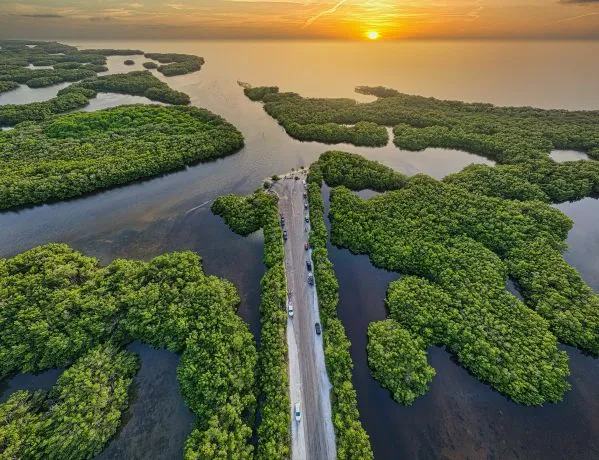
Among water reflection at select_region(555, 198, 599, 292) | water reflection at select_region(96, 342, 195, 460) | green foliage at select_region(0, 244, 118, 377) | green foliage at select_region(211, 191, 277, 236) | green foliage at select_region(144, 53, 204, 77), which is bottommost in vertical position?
water reflection at select_region(96, 342, 195, 460)

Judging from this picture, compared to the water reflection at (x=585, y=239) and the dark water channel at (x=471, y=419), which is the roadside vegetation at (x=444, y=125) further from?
the dark water channel at (x=471, y=419)

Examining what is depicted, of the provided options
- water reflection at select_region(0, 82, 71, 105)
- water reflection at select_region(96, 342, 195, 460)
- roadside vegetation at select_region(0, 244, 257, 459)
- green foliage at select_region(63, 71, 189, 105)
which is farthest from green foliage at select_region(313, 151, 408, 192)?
water reflection at select_region(0, 82, 71, 105)

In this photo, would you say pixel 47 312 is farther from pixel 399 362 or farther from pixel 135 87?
pixel 135 87

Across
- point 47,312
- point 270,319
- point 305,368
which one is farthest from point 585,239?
point 47,312

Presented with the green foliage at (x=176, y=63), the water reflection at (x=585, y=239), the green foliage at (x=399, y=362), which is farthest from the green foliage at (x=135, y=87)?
the water reflection at (x=585, y=239)

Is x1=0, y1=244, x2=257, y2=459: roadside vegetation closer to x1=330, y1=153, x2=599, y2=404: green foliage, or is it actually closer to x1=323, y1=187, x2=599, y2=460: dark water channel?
x1=323, y1=187, x2=599, y2=460: dark water channel

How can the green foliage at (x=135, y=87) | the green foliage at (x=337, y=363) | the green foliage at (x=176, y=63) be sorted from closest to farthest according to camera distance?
the green foliage at (x=337, y=363)
the green foliage at (x=135, y=87)
the green foliage at (x=176, y=63)
